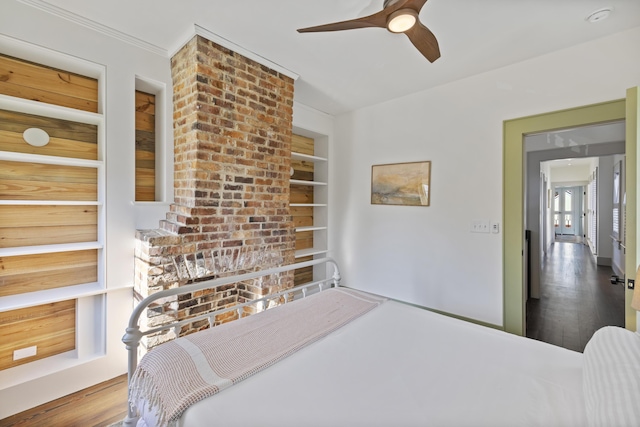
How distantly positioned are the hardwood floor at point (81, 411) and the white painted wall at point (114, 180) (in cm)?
7

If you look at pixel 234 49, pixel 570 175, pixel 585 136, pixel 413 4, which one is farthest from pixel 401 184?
pixel 570 175

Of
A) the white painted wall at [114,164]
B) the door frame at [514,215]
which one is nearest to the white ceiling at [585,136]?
the door frame at [514,215]

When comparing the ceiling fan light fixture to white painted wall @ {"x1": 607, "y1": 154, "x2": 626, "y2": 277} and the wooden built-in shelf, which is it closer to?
→ the wooden built-in shelf

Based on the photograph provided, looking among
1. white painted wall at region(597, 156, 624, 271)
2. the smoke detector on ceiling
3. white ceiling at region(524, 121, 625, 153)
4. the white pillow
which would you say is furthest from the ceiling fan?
white painted wall at region(597, 156, 624, 271)

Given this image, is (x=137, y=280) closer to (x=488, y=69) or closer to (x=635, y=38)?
(x=488, y=69)

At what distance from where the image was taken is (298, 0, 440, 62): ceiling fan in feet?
4.69

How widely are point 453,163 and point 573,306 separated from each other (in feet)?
8.26

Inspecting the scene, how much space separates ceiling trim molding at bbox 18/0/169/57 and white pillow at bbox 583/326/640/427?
10.5ft

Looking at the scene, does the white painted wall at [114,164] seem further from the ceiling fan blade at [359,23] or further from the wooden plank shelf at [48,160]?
the ceiling fan blade at [359,23]

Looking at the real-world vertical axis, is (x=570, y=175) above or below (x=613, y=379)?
above

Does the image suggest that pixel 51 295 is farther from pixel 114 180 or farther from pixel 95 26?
pixel 95 26

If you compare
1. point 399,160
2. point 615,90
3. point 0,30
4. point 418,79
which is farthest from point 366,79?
point 0,30

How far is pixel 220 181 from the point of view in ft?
7.47

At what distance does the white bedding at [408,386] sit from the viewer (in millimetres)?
902
